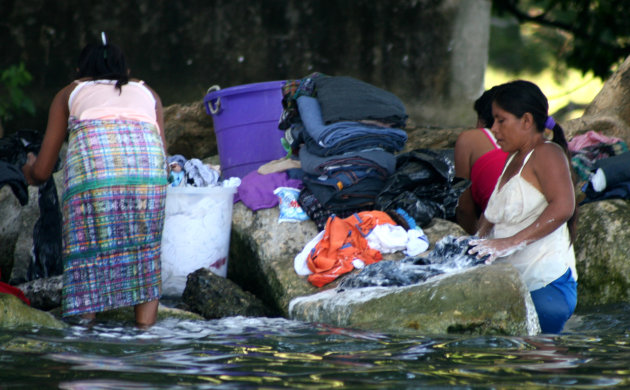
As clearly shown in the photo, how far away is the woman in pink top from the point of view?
223 inches

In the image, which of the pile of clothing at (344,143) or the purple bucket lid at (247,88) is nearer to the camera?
the pile of clothing at (344,143)

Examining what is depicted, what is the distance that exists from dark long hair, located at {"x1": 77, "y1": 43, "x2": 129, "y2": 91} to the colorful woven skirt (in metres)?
0.32

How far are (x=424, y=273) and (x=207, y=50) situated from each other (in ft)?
13.5

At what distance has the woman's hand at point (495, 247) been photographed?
437 centimetres

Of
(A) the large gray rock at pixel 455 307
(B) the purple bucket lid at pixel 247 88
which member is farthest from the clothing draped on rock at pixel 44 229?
(A) the large gray rock at pixel 455 307

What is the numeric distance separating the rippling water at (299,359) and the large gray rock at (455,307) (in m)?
0.10

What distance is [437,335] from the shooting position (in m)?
4.15

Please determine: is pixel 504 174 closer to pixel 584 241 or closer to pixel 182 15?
pixel 584 241

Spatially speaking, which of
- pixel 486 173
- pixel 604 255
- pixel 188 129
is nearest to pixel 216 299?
pixel 486 173

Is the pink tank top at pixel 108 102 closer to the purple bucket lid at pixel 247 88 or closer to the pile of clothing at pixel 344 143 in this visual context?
the pile of clothing at pixel 344 143

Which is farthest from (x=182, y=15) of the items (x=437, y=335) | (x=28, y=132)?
(x=437, y=335)

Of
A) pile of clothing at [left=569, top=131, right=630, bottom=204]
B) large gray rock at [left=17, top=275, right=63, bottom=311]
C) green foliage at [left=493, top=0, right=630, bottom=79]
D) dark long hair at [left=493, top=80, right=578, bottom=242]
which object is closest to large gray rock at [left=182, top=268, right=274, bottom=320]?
large gray rock at [left=17, top=275, right=63, bottom=311]

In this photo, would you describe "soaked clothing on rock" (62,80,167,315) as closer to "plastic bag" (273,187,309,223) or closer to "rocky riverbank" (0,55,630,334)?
"rocky riverbank" (0,55,630,334)

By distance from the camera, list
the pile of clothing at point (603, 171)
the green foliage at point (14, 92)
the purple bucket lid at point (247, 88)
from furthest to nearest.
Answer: the green foliage at point (14, 92) → the purple bucket lid at point (247, 88) → the pile of clothing at point (603, 171)
